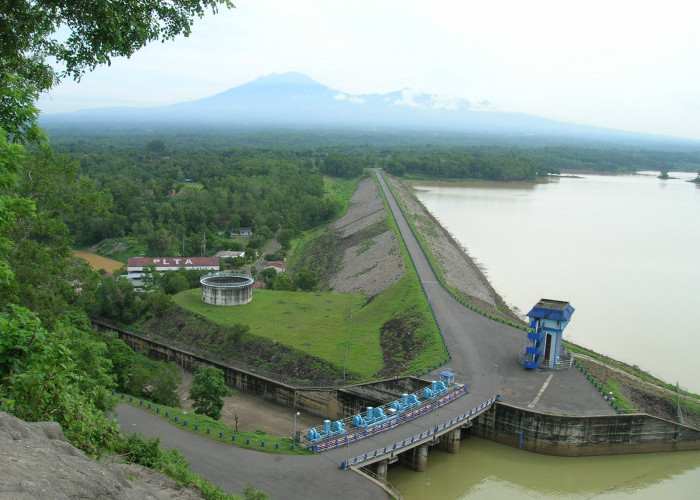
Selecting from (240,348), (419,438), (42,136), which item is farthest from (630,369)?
(42,136)

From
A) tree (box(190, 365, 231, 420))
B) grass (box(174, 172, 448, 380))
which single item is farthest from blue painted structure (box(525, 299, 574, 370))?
tree (box(190, 365, 231, 420))

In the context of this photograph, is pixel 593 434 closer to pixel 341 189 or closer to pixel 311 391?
pixel 311 391

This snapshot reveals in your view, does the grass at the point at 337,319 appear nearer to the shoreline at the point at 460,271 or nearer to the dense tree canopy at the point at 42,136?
the shoreline at the point at 460,271

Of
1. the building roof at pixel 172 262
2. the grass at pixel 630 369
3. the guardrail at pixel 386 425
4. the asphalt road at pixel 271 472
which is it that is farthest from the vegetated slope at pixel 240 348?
the grass at pixel 630 369

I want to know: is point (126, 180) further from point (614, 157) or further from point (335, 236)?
point (614, 157)

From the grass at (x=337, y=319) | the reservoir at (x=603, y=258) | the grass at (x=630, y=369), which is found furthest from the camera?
the reservoir at (x=603, y=258)

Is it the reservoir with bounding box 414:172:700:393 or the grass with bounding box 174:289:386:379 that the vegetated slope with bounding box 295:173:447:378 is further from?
the reservoir with bounding box 414:172:700:393
